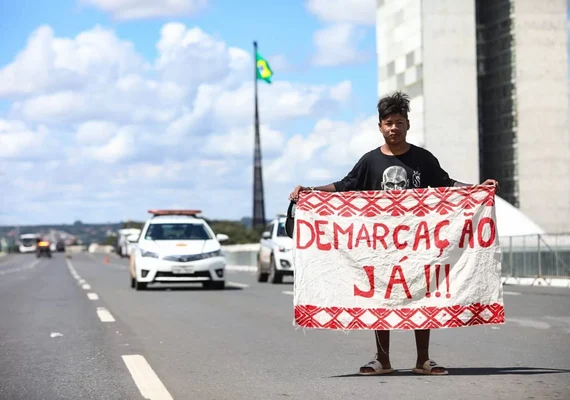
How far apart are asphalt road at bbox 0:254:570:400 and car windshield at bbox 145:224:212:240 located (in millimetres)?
7465

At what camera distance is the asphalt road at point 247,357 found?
24.8 ft

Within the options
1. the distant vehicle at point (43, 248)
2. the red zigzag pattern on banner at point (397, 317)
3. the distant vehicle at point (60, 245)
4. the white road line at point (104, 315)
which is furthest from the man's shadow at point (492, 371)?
the distant vehicle at point (60, 245)

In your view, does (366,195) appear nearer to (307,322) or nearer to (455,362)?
(307,322)

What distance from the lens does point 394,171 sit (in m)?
8.34

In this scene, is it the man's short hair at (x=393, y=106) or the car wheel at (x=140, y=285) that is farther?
the car wheel at (x=140, y=285)

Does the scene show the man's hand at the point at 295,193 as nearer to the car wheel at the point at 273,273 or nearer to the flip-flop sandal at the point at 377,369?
the flip-flop sandal at the point at 377,369

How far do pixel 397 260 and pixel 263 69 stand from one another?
75.3 metres

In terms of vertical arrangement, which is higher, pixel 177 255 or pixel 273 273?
pixel 177 255

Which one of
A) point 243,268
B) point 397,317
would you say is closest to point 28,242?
point 243,268

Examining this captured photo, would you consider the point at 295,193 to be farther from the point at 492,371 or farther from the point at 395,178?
the point at 492,371

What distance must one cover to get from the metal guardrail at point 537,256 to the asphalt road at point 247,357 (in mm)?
9731

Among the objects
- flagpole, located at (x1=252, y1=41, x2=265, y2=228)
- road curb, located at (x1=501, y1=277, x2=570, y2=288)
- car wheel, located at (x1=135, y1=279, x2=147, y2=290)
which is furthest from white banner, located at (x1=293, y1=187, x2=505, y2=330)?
flagpole, located at (x1=252, y1=41, x2=265, y2=228)

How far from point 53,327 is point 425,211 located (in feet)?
22.6

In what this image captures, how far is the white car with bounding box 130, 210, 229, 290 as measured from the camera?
908 inches
